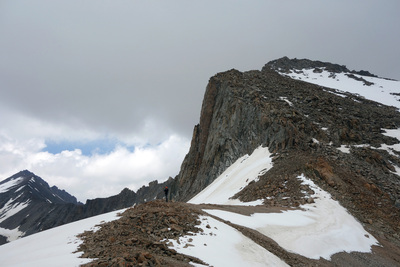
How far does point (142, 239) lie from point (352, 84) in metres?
110

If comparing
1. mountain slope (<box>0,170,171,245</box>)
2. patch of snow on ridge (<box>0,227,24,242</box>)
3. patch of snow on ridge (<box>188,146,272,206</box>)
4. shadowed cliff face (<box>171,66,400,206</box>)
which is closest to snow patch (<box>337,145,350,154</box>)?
shadowed cliff face (<box>171,66,400,206</box>)

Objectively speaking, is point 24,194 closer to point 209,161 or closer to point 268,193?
point 209,161

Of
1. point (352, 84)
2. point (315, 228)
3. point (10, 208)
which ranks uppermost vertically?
point (352, 84)

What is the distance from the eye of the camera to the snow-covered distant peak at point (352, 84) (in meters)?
80.5

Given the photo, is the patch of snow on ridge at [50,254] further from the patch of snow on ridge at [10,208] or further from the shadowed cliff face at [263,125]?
the patch of snow on ridge at [10,208]

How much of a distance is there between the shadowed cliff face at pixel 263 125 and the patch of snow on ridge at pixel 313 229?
11.2 m

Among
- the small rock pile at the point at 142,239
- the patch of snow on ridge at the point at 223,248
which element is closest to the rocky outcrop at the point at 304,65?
the patch of snow on ridge at the point at 223,248

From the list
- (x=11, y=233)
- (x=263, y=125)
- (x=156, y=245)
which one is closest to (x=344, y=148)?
(x=263, y=125)

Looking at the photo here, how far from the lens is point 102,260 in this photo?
19.7ft

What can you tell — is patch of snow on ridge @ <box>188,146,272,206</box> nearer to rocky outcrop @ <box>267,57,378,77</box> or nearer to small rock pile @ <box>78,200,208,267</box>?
small rock pile @ <box>78,200,208,267</box>

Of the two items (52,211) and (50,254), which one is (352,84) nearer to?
(50,254)

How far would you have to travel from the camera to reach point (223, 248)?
860 centimetres

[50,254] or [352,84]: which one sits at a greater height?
[352,84]

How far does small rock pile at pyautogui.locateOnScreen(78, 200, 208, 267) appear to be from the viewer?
6211mm
